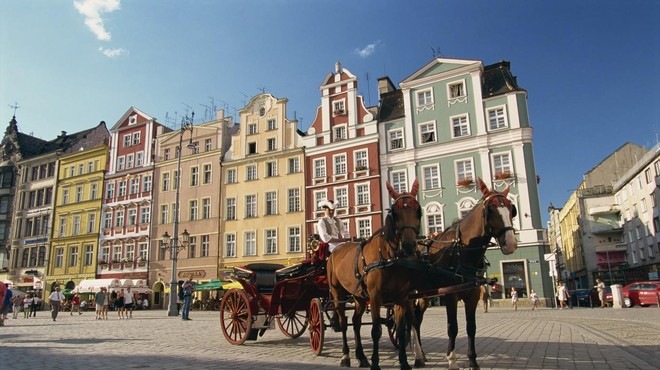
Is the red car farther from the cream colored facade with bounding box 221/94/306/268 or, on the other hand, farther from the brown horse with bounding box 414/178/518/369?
the brown horse with bounding box 414/178/518/369

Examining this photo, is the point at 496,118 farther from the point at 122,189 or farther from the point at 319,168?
the point at 122,189

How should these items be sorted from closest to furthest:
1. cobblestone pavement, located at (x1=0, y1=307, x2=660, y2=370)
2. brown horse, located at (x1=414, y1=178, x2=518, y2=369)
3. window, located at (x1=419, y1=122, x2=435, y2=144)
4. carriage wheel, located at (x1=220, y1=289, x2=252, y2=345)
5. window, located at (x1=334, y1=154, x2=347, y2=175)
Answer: brown horse, located at (x1=414, y1=178, x2=518, y2=369) → cobblestone pavement, located at (x1=0, y1=307, x2=660, y2=370) → carriage wheel, located at (x1=220, y1=289, x2=252, y2=345) → window, located at (x1=419, y1=122, x2=435, y2=144) → window, located at (x1=334, y1=154, x2=347, y2=175)

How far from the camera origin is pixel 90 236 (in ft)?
148

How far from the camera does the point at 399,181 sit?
33.5 m

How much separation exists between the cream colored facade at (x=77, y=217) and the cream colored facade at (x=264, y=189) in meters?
15.4

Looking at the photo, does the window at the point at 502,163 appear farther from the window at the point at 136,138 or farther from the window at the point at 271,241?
the window at the point at 136,138

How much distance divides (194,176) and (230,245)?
7899 millimetres

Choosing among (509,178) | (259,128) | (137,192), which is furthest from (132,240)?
(509,178)

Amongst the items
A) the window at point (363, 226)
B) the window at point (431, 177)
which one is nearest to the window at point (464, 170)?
the window at point (431, 177)

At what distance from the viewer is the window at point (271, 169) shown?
38.6 metres

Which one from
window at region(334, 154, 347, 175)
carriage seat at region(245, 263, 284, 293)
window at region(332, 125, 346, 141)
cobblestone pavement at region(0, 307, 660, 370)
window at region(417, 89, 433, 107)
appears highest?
window at region(417, 89, 433, 107)

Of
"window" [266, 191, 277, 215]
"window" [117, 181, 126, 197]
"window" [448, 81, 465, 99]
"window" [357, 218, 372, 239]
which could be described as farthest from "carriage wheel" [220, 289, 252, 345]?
"window" [117, 181, 126, 197]

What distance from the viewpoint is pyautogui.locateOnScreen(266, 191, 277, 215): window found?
3788 cm

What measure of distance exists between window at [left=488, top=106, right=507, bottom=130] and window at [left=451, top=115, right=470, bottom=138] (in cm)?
156
